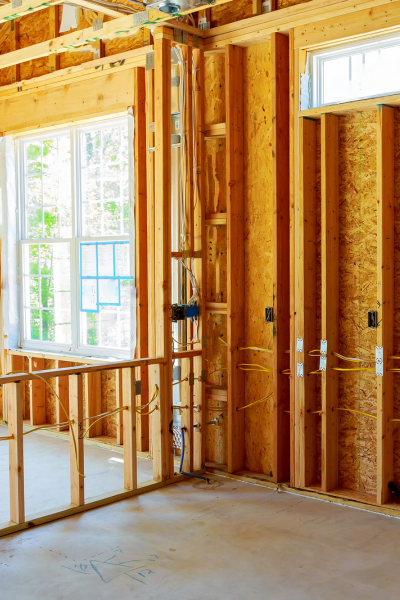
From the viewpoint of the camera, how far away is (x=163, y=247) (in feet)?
16.3

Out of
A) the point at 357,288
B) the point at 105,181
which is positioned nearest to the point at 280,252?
the point at 357,288

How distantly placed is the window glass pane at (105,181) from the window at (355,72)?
213 centimetres

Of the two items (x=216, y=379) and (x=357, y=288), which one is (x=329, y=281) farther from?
(x=216, y=379)

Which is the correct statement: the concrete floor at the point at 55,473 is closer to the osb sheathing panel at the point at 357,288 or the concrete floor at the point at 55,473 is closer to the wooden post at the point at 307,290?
the wooden post at the point at 307,290

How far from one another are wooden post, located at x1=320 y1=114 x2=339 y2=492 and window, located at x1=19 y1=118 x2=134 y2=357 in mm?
2002

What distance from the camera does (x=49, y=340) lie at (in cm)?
691

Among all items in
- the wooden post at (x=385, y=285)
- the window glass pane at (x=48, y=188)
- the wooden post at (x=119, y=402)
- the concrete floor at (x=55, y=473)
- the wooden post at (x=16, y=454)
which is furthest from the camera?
the window glass pane at (x=48, y=188)

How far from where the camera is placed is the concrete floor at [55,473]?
15.3ft

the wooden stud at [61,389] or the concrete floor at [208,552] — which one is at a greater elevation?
the wooden stud at [61,389]

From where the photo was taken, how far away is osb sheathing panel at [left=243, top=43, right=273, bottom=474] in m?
5.05

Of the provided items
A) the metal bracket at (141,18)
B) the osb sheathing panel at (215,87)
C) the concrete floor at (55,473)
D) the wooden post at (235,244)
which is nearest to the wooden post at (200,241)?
the osb sheathing panel at (215,87)

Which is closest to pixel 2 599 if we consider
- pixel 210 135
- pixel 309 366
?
pixel 309 366

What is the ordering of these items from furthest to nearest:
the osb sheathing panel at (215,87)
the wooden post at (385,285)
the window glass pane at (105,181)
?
1. the window glass pane at (105,181)
2. the osb sheathing panel at (215,87)
3. the wooden post at (385,285)

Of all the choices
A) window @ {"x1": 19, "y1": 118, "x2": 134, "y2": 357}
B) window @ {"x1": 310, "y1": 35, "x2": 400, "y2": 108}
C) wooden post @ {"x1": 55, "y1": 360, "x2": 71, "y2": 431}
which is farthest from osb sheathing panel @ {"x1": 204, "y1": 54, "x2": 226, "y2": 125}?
wooden post @ {"x1": 55, "y1": 360, "x2": 71, "y2": 431}
